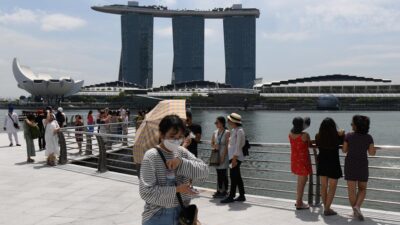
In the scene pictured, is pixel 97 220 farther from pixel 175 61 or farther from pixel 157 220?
pixel 175 61

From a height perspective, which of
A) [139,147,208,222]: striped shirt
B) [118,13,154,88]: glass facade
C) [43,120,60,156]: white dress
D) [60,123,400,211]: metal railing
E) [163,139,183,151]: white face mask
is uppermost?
[118,13,154,88]: glass facade

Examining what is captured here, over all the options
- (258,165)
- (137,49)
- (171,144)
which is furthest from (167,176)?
(137,49)

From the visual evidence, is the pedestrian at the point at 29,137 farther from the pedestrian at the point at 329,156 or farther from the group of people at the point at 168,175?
the group of people at the point at 168,175

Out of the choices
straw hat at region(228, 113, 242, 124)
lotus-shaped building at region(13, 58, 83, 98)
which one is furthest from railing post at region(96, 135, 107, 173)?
lotus-shaped building at region(13, 58, 83, 98)

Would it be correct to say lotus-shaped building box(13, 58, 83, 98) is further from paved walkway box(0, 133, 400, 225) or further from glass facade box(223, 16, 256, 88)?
paved walkway box(0, 133, 400, 225)

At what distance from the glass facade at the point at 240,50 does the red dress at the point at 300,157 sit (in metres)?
184

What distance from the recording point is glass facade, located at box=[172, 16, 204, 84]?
185 meters

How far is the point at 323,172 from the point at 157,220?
3974 mm

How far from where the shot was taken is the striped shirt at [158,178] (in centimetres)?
320

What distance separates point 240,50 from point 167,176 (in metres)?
189

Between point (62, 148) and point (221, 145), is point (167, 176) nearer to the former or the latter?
point (221, 145)

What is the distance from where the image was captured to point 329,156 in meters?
6.51

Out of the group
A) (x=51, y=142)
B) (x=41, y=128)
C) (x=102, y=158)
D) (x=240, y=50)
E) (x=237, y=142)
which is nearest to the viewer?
(x=237, y=142)

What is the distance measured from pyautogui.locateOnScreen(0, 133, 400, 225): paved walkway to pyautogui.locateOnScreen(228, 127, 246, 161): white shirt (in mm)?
888
